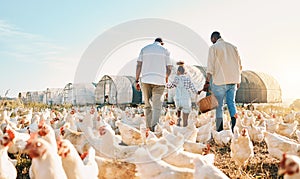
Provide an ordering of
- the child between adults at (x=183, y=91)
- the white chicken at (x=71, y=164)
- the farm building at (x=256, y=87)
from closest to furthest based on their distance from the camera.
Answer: the white chicken at (x=71, y=164), the child between adults at (x=183, y=91), the farm building at (x=256, y=87)

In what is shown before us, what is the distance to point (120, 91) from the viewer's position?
21062 millimetres

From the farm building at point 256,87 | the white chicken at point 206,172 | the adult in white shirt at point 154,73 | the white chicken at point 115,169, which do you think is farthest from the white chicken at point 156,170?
the farm building at point 256,87

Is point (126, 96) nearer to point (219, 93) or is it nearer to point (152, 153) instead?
point (219, 93)

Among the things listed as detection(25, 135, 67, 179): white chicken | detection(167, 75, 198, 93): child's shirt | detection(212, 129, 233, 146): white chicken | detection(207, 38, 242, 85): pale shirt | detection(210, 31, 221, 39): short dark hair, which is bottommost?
detection(212, 129, 233, 146): white chicken

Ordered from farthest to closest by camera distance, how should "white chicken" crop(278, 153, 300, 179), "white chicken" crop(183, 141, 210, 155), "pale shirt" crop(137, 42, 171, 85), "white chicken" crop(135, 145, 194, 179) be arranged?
"pale shirt" crop(137, 42, 171, 85) → "white chicken" crop(183, 141, 210, 155) → "white chicken" crop(135, 145, 194, 179) → "white chicken" crop(278, 153, 300, 179)

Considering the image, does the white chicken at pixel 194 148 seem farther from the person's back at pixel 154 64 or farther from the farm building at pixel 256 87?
the farm building at pixel 256 87

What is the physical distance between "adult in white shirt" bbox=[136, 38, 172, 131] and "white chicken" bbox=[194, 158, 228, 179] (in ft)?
11.8

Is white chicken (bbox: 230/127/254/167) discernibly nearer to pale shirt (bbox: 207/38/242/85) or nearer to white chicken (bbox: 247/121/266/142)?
white chicken (bbox: 247/121/266/142)

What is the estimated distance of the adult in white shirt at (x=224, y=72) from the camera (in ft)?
18.4

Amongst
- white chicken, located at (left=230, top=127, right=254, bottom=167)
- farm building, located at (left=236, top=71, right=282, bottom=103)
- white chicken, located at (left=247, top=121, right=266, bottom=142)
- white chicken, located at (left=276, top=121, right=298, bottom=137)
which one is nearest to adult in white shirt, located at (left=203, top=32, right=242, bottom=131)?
white chicken, located at (left=247, top=121, right=266, bottom=142)

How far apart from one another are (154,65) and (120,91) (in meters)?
15.5

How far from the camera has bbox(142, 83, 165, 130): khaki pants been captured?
5711 mm

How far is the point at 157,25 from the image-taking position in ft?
21.9

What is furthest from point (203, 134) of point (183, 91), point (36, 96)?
point (36, 96)
